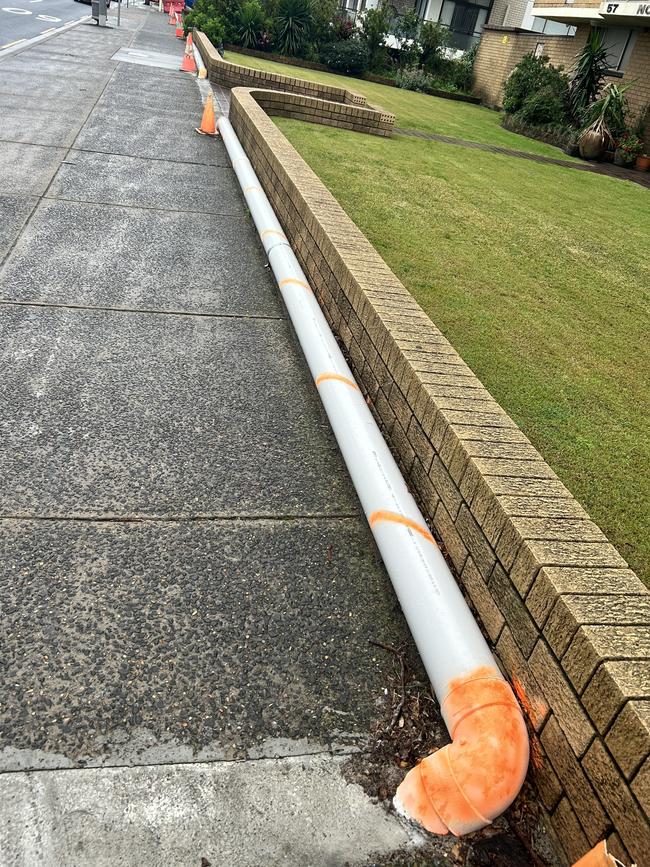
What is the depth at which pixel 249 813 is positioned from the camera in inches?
79.7

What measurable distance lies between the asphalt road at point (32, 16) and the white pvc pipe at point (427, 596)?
60.7 ft

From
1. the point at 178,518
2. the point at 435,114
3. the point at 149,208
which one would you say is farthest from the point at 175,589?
the point at 435,114

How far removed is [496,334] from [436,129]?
1206 cm

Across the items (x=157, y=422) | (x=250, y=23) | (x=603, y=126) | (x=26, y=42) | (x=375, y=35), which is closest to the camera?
(x=157, y=422)

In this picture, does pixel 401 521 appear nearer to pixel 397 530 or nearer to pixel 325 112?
pixel 397 530

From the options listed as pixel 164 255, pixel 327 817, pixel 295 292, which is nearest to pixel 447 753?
pixel 327 817

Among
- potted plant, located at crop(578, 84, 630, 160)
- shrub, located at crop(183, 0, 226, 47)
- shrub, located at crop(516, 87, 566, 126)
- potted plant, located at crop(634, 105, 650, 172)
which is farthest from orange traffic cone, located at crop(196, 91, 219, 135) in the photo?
shrub, located at crop(183, 0, 226, 47)

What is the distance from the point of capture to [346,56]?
2484cm

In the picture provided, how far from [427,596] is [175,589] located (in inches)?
39.0

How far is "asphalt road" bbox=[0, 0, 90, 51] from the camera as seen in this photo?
68.1 ft

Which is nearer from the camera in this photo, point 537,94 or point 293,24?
point 537,94

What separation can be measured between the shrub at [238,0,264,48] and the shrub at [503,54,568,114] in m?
8.77

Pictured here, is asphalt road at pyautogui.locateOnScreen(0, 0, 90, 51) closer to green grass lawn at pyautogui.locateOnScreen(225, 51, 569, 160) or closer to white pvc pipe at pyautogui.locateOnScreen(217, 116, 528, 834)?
green grass lawn at pyautogui.locateOnScreen(225, 51, 569, 160)

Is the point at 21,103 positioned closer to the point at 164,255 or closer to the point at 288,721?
the point at 164,255
